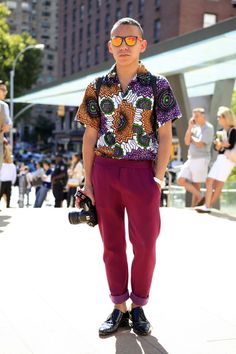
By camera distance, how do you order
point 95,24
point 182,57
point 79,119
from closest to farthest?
point 79,119 → point 182,57 → point 95,24

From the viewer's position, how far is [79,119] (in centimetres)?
344

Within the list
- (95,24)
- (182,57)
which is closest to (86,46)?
(95,24)

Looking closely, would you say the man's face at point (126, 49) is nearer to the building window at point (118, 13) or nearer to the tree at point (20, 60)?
the tree at point (20, 60)

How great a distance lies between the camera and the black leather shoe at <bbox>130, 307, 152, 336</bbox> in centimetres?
327

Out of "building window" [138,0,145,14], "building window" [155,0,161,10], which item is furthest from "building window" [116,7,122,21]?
"building window" [155,0,161,10]

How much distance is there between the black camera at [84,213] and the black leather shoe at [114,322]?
0.58 m

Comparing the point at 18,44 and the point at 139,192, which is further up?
the point at 18,44

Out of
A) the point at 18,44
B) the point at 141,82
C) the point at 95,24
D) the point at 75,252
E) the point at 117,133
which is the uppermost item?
the point at 95,24

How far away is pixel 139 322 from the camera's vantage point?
333 centimetres

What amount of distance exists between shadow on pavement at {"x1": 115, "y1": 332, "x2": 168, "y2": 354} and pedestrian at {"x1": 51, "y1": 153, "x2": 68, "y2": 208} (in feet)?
34.8

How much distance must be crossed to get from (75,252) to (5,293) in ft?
5.25

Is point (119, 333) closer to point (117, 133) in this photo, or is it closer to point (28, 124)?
point (117, 133)

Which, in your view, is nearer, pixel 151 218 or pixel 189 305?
pixel 151 218

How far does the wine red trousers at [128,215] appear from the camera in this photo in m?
3.25
